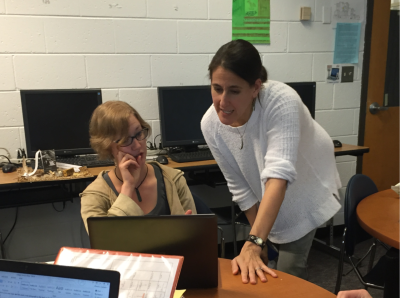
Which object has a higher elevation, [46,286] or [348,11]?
[348,11]

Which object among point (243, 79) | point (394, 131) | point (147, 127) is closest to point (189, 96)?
point (147, 127)

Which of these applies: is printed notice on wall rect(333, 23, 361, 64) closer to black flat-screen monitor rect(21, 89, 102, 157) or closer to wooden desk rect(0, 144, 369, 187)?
wooden desk rect(0, 144, 369, 187)

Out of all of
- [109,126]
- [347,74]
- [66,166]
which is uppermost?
[347,74]

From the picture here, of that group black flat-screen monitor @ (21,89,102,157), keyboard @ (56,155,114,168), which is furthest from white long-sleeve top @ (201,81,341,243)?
black flat-screen monitor @ (21,89,102,157)

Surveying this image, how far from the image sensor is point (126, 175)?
1.29 meters

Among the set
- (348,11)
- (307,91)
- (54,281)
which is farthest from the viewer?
(348,11)

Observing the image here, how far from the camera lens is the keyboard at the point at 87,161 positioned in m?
2.08

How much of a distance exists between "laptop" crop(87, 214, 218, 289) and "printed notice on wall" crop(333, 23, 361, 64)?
2648 mm

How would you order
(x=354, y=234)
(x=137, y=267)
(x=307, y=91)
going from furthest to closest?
(x=307, y=91)
(x=354, y=234)
(x=137, y=267)

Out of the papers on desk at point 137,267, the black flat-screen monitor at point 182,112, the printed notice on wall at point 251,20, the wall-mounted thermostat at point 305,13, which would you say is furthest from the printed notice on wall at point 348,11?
the papers on desk at point 137,267

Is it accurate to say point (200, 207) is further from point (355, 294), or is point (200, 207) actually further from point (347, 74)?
point (347, 74)

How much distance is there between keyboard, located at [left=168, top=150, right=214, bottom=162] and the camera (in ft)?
7.22

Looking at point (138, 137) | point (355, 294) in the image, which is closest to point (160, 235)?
point (355, 294)

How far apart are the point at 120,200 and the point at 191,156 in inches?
42.3
